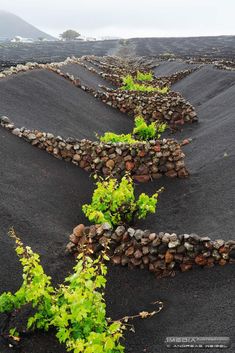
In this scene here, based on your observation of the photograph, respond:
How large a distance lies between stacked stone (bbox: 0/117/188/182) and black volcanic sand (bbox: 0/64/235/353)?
0.31 metres

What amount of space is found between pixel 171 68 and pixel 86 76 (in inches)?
563

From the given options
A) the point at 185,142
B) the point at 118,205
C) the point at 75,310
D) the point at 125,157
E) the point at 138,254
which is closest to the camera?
the point at 75,310

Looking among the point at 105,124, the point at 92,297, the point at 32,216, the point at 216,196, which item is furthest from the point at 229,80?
the point at 92,297

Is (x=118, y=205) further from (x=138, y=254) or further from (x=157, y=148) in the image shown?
(x=157, y=148)

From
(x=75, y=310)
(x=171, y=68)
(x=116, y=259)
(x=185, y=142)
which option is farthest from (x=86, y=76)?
(x=75, y=310)

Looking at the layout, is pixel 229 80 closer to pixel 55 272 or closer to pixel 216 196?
pixel 216 196

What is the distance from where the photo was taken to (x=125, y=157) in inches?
489

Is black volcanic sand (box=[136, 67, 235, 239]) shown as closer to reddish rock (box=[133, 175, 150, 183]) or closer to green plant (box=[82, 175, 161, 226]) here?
reddish rock (box=[133, 175, 150, 183])

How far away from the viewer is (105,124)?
733 inches

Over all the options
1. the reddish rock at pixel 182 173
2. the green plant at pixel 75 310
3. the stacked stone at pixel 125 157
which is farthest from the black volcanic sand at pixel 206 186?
the green plant at pixel 75 310

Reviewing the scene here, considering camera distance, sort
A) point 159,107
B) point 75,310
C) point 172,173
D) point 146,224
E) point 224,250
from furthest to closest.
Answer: point 159,107
point 172,173
point 146,224
point 224,250
point 75,310

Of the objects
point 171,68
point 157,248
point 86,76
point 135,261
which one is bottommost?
point 135,261

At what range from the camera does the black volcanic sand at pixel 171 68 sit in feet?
123

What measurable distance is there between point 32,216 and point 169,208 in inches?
138
